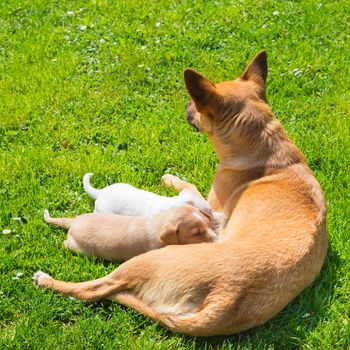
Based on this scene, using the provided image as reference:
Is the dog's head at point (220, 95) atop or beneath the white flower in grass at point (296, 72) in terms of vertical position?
atop

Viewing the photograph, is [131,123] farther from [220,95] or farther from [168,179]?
[220,95]

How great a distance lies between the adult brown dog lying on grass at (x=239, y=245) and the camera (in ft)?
13.4

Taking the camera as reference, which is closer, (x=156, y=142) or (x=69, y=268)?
(x=69, y=268)

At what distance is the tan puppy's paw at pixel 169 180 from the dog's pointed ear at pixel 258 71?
1.10 metres

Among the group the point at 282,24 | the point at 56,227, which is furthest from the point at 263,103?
the point at 282,24

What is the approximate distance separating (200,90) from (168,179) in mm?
1184

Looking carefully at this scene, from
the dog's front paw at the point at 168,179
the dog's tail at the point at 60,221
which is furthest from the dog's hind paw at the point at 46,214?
the dog's front paw at the point at 168,179

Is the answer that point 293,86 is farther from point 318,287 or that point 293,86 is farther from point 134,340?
point 134,340

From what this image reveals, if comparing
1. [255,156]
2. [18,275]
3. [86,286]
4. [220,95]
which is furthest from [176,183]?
[18,275]

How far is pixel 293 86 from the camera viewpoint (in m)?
7.14

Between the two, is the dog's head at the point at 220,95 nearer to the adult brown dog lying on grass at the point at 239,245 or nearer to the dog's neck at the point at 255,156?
the adult brown dog lying on grass at the point at 239,245

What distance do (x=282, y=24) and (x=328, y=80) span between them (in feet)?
4.26

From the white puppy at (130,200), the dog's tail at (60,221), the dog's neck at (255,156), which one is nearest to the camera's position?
the dog's neck at (255,156)

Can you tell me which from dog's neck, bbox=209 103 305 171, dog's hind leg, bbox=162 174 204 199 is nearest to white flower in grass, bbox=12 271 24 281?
dog's hind leg, bbox=162 174 204 199
